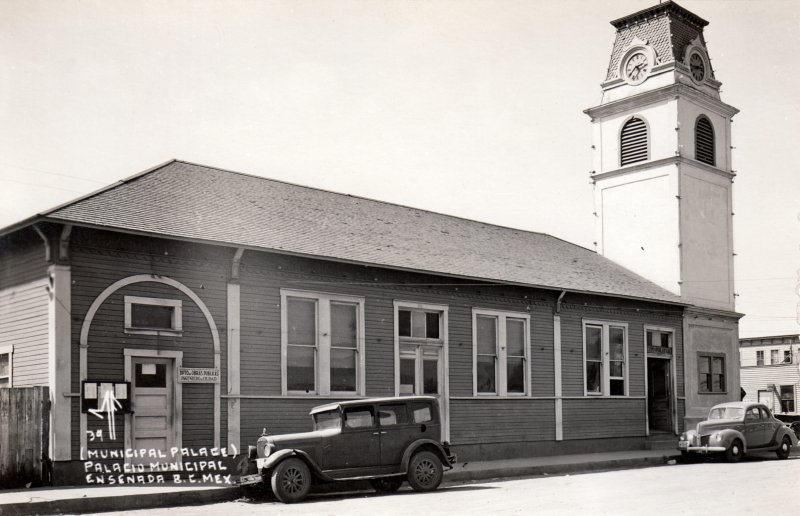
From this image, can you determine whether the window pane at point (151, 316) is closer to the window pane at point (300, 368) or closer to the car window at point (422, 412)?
the window pane at point (300, 368)

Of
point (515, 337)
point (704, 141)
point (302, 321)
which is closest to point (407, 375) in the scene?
point (302, 321)

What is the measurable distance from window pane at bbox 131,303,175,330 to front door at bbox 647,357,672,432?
18.1 metres

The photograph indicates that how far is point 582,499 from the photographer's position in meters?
14.2

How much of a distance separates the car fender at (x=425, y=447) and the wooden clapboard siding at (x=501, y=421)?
17.7 feet

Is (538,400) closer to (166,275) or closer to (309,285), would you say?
(309,285)

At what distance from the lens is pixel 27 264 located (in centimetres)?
1709

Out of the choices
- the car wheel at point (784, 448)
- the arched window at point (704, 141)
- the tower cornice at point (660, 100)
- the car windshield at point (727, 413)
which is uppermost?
the tower cornice at point (660, 100)

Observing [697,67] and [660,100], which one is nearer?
[660,100]

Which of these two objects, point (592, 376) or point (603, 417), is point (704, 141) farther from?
point (603, 417)

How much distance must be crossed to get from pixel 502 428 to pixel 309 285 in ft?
23.8

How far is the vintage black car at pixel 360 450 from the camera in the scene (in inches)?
595

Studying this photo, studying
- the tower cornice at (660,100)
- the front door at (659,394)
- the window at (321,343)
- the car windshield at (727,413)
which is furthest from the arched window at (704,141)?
the window at (321,343)

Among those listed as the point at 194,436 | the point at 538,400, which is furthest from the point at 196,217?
the point at 538,400

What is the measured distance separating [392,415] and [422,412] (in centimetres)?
67
